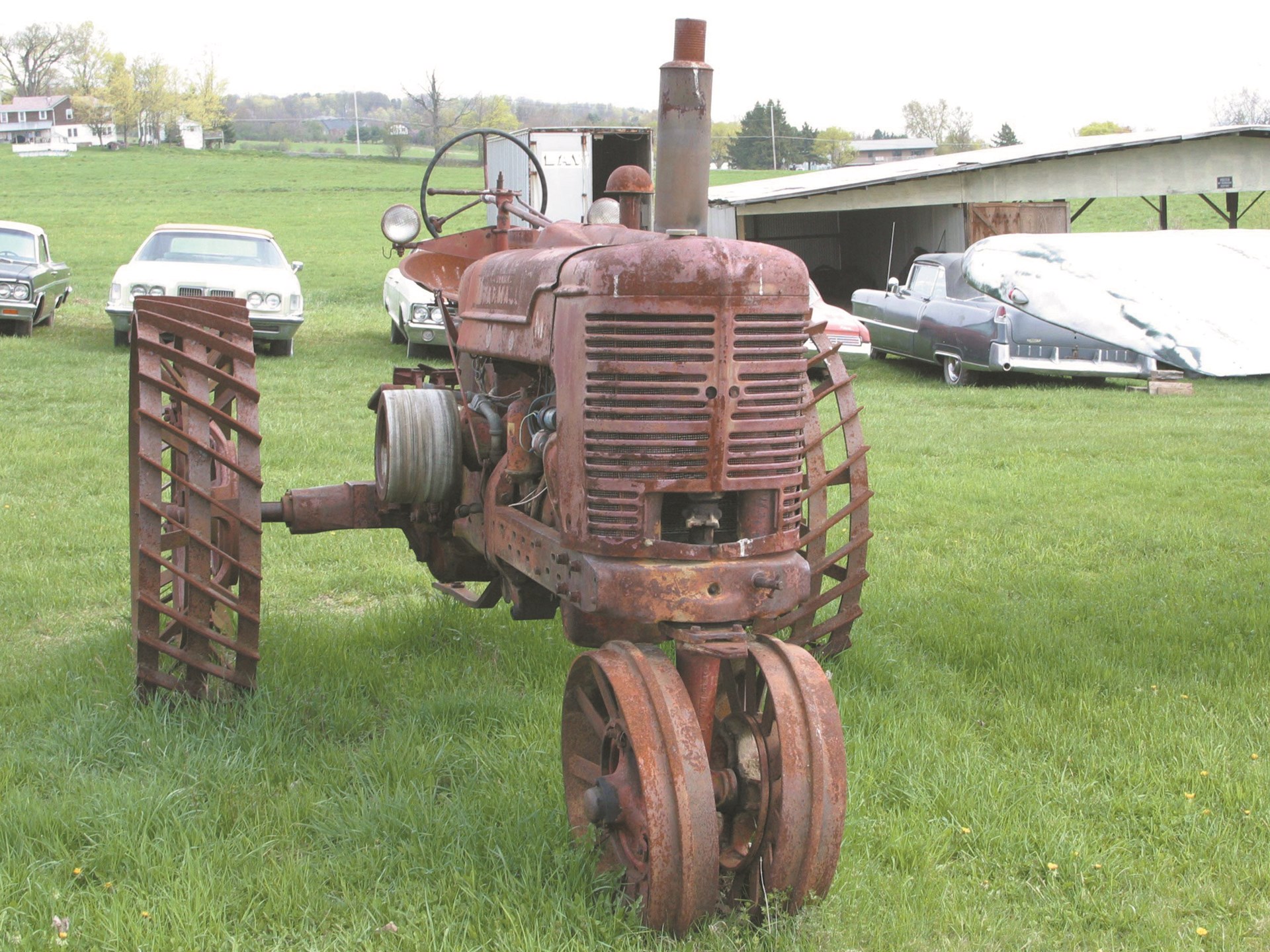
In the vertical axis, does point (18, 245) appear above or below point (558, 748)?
above

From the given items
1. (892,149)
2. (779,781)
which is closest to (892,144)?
(892,149)

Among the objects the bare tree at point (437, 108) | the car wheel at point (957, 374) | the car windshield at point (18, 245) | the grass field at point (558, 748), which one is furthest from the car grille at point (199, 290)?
the bare tree at point (437, 108)

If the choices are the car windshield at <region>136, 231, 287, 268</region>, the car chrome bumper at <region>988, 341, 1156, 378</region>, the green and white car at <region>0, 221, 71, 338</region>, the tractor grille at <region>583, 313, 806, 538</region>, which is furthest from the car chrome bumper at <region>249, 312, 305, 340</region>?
the tractor grille at <region>583, 313, 806, 538</region>

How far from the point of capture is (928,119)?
82875mm

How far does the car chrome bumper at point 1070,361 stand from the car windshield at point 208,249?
8.30 meters

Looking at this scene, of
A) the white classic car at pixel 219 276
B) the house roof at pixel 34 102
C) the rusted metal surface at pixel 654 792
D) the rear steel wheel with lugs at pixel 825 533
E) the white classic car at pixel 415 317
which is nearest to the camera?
the rusted metal surface at pixel 654 792

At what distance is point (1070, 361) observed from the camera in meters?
13.1

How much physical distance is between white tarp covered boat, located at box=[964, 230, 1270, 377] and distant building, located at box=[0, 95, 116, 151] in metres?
91.7

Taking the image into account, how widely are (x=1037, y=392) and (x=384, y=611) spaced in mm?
9193

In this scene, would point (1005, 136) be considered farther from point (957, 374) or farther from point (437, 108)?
point (957, 374)

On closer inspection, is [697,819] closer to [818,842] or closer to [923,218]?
[818,842]

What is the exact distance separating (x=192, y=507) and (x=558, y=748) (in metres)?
1.41

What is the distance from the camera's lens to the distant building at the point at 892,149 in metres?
79.7

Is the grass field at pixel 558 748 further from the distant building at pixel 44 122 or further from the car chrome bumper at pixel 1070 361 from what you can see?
the distant building at pixel 44 122
